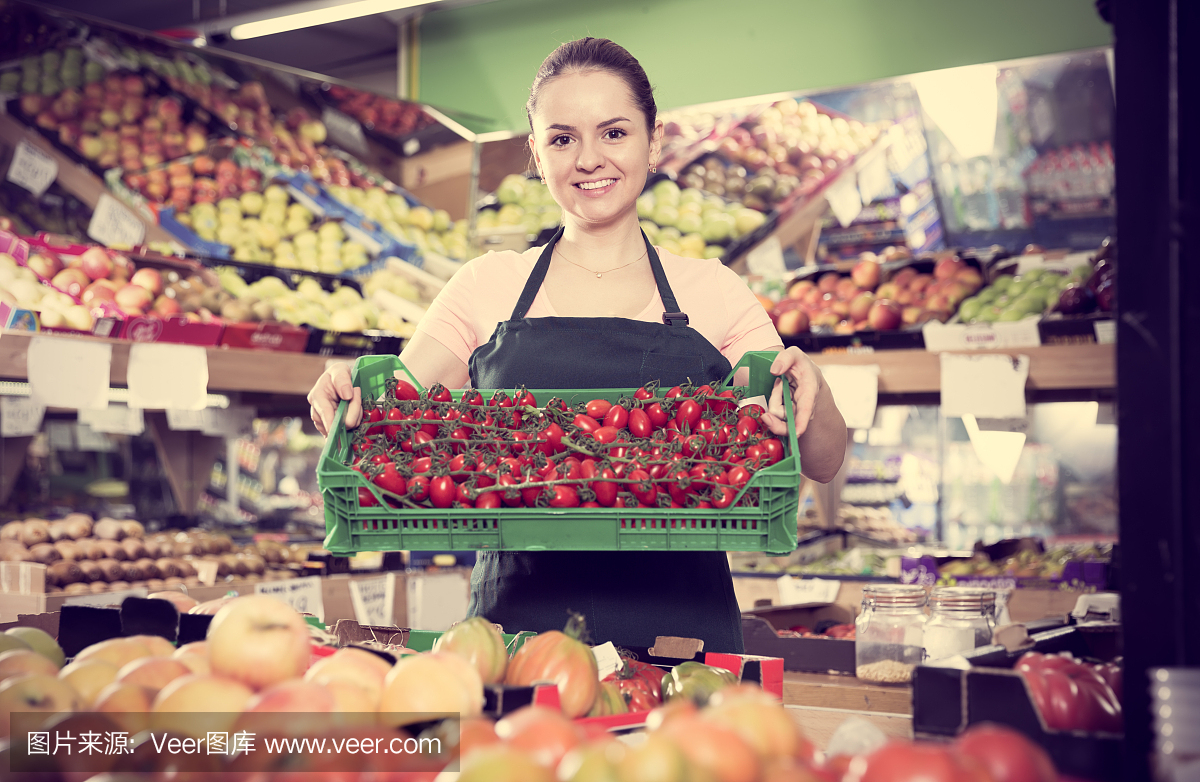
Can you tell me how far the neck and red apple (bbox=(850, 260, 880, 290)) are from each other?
2.25 metres

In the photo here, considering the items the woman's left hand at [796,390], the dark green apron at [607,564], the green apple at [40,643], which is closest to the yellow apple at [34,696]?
the green apple at [40,643]

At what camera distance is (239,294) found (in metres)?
4.12

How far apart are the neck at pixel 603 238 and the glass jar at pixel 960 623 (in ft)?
3.54

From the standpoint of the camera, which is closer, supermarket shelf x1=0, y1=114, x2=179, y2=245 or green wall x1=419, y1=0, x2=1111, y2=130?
supermarket shelf x1=0, y1=114, x2=179, y2=245

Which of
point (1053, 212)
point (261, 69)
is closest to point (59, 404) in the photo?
point (261, 69)

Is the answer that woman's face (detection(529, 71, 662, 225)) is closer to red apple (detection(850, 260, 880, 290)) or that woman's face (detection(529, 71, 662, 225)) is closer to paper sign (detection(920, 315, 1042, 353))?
paper sign (detection(920, 315, 1042, 353))

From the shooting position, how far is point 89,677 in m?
Result: 1.16

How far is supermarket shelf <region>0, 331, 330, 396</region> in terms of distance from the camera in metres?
2.84

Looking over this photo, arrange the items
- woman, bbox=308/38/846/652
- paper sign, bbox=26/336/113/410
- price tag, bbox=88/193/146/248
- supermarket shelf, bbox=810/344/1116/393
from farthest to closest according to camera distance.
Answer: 1. price tag, bbox=88/193/146/248
2. supermarket shelf, bbox=810/344/1116/393
3. paper sign, bbox=26/336/113/410
4. woman, bbox=308/38/846/652

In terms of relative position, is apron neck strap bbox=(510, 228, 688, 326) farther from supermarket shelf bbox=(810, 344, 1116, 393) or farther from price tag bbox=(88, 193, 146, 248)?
price tag bbox=(88, 193, 146, 248)

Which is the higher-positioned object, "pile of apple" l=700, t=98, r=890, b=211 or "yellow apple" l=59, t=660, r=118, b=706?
"pile of apple" l=700, t=98, r=890, b=211

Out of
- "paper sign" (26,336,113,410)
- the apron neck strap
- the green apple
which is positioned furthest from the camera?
"paper sign" (26,336,113,410)

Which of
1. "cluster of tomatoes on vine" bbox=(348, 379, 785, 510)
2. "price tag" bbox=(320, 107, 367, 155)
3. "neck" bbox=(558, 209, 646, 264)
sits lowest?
"cluster of tomatoes on vine" bbox=(348, 379, 785, 510)

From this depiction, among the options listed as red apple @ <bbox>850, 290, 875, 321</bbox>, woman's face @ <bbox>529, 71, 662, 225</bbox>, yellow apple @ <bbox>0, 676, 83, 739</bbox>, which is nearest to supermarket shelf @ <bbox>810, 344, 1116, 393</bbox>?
red apple @ <bbox>850, 290, 875, 321</bbox>
